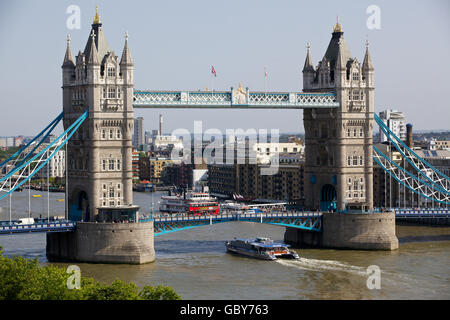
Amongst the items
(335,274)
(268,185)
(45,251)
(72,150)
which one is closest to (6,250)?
(45,251)

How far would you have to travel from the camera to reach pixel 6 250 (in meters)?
80.1

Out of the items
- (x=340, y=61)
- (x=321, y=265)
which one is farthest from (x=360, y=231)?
→ (x=340, y=61)

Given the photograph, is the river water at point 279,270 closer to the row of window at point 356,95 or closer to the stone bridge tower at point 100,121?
the stone bridge tower at point 100,121

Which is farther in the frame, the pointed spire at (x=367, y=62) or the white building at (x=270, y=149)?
the white building at (x=270, y=149)

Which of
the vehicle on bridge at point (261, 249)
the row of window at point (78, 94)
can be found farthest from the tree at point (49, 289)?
the row of window at point (78, 94)

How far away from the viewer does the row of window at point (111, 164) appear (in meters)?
78.6

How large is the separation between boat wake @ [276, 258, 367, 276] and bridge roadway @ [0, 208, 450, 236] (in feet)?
26.0

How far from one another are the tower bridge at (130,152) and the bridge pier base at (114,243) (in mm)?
83

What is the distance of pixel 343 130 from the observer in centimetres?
8894

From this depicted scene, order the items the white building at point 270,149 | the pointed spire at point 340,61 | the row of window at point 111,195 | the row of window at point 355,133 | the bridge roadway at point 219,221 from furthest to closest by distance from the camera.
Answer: the white building at point 270,149 → the row of window at point 355,133 → the pointed spire at point 340,61 → the row of window at point 111,195 → the bridge roadway at point 219,221

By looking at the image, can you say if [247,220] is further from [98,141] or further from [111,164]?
[98,141]

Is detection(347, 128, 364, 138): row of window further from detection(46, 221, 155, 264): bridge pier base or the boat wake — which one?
detection(46, 221, 155, 264): bridge pier base

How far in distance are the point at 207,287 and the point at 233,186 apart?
92089 millimetres

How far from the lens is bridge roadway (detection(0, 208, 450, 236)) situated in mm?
73000
